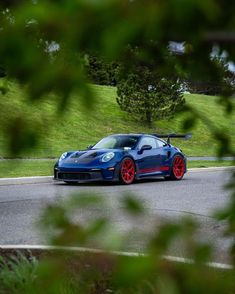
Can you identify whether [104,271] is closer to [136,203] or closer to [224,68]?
[136,203]

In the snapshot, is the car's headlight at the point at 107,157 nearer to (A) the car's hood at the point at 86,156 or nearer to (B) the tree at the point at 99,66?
(A) the car's hood at the point at 86,156

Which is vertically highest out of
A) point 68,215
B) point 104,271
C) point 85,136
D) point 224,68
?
point 224,68

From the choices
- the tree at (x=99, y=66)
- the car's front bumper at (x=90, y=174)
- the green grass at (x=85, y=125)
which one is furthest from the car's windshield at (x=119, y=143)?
the tree at (x=99, y=66)

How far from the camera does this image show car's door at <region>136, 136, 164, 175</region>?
14.9 meters

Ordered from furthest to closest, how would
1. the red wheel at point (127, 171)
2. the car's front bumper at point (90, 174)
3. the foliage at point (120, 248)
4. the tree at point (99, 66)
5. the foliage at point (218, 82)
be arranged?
the red wheel at point (127, 171), the car's front bumper at point (90, 174), the foliage at point (218, 82), the tree at point (99, 66), the foliage at point (120, 248)

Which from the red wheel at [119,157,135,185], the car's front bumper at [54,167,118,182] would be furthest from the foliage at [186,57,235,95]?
the red wheel at [119,157,135,185]

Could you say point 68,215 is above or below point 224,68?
below

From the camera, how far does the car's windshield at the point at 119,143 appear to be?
588 inches

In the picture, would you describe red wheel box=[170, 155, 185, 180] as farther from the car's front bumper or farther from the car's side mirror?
the car's front bumper

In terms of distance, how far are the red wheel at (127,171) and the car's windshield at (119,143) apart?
0.43 meters

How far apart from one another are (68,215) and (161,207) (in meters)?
9.49

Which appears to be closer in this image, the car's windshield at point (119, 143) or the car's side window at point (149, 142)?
the car's windshield at point (119, 143)

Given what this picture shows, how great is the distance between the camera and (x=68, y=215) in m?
1.21

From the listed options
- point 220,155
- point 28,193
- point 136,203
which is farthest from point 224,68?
point 28,193
